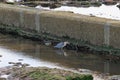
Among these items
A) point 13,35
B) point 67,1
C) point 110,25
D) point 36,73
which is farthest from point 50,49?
point 67,1

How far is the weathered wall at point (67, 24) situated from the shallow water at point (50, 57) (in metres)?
1.91

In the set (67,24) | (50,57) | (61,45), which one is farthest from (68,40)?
(50,57)

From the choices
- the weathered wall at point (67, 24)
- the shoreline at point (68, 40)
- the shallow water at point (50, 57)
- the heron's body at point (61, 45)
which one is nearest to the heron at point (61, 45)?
the heron's body at point (61, 45)

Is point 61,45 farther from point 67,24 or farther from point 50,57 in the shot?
point 50,57

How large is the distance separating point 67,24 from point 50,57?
546 centimetres

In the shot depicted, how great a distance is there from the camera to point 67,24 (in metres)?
32.5

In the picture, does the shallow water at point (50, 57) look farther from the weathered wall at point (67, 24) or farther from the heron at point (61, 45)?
the weathered wall at point (67, 24)

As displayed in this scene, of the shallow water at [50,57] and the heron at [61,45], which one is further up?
the heron at [61,45]

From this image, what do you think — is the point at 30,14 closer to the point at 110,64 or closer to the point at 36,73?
the point at 110,64

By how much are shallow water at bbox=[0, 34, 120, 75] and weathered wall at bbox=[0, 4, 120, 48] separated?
1906 millimetres

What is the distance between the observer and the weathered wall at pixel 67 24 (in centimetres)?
2912

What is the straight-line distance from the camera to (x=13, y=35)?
36.8 metres

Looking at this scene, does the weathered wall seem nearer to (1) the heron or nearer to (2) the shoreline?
(2) the shoreline

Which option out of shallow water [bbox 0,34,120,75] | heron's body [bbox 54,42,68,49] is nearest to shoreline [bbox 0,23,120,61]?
heron's body [bbox 54,42,68,49]
